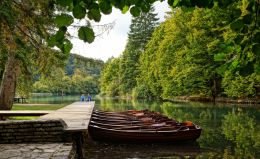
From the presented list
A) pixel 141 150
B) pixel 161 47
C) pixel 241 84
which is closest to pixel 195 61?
pixel 241 84

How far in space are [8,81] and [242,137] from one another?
40.8ft

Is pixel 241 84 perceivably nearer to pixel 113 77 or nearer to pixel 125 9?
pixel 125 9

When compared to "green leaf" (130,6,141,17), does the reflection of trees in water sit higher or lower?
lower

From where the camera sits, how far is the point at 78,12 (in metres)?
2.33

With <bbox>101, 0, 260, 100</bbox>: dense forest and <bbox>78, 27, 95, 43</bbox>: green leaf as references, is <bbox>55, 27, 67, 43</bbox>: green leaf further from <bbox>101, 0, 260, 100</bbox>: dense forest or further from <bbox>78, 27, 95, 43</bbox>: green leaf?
<bbox>101, 0, 260, 100</bbox>: dense forest

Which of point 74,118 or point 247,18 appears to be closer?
point 247,18

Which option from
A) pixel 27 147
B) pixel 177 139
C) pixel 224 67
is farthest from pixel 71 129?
pixel 177 139

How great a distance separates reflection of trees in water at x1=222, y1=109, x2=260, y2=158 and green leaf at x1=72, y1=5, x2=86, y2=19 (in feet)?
39.8

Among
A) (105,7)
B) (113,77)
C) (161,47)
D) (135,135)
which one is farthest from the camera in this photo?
(113,77)

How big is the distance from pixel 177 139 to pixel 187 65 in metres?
33.2

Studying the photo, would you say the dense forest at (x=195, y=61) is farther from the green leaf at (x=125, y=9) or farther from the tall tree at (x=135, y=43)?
the green leaf at (x=125, y=9)

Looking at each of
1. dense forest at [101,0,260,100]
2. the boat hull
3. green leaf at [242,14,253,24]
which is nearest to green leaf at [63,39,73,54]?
green leaf at [242,14,253,24]

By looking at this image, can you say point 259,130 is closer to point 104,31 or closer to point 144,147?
point 144,147

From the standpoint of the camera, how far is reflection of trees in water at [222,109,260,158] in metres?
13.9
